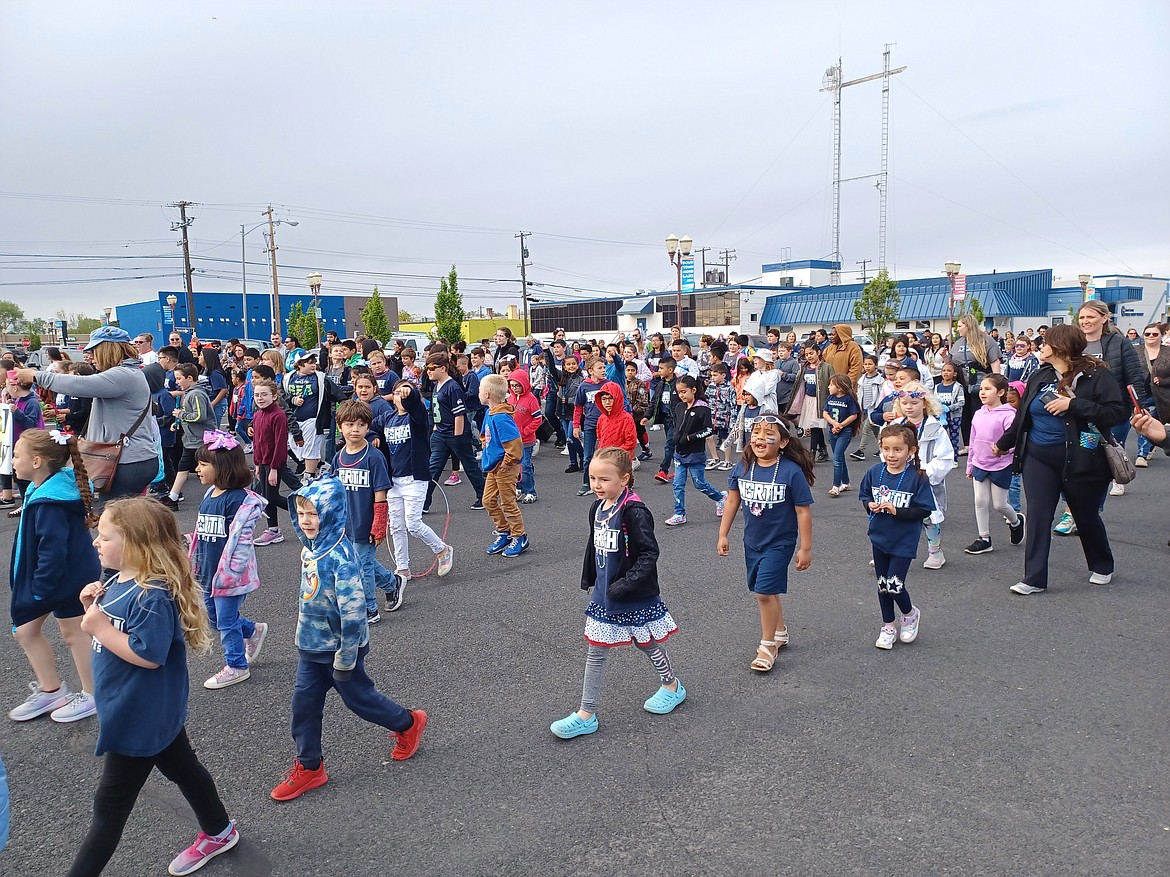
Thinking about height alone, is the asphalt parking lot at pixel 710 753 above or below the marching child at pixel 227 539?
below

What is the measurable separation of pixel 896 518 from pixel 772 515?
2.99 ft

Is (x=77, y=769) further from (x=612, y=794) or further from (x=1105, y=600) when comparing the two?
(x=1105, y=600)

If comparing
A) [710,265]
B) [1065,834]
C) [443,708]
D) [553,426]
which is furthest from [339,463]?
[710,265]

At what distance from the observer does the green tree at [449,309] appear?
48.3m

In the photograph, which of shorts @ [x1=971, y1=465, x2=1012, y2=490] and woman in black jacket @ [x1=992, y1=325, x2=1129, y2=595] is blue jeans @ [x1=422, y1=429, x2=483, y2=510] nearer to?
shorts @ [x1=971, y1=465, x2=1012, y2=490]

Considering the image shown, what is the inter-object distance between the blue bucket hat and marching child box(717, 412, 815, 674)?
489 centimetres

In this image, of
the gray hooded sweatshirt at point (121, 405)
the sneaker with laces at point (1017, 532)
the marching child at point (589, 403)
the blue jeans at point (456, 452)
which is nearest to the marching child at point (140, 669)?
the gray hooded sweatshirt at point (121, 405)

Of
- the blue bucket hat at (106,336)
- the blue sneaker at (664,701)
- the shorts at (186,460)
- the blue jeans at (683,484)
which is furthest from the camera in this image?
the shorts at (186,460)

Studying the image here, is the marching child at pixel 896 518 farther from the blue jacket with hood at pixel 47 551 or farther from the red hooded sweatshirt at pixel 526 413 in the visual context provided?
the red hooded sweatshirt at pixel 526 413

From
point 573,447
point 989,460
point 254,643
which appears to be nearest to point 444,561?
point 254,643

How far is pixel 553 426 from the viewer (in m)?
14.8

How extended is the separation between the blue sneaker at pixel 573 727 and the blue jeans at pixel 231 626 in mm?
2001

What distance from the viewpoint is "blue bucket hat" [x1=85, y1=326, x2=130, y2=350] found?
6.17 m

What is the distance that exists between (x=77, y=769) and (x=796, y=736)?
3536 millimetres
